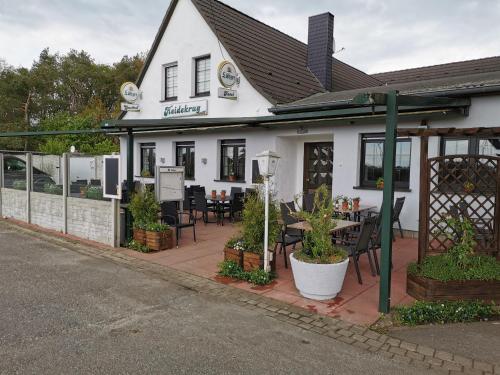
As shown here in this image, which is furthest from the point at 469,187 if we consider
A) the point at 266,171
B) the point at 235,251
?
the point at 235,251

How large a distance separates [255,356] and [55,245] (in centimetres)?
611

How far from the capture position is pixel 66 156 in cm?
872

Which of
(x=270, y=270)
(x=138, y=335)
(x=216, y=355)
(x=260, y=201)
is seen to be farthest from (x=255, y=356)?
(x=260, y=201)

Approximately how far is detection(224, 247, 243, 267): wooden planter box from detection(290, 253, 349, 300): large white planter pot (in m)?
1.19

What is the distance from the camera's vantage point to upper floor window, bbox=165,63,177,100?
1384cm

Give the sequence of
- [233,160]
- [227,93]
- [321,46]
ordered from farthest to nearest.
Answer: [321,46]
[233,160]
[227,93]

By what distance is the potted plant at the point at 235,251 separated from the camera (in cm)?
586

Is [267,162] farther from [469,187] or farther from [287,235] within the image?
A: [469,187]

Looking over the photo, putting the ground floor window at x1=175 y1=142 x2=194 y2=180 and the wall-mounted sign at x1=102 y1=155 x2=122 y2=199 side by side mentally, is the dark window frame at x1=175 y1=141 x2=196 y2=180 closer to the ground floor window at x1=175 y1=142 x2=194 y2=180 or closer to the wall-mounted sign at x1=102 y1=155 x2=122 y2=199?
the ground floor window at x1=175 y1=142 x2=194 y2=180

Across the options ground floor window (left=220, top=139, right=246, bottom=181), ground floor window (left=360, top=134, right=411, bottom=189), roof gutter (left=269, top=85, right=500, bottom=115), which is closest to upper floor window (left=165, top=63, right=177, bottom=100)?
ground floor window (left=220, top=139, right=246, bottom=181)

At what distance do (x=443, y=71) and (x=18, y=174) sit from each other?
17.1 meters

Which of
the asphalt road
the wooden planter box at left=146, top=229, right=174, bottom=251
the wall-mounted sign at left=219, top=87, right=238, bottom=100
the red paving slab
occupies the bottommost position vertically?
the asphalt road

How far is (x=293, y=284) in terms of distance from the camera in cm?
546

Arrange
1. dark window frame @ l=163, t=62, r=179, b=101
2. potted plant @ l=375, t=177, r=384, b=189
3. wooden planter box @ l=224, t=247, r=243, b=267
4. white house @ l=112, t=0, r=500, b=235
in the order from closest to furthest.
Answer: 1. wooden planter box @ l=224, t=247, r=243, b=267
2. white house @ l=112, t=0, r=500, b=235
3. potted plant @ l=375, t=177, r=384, b=189
4. dark window frame @ l=163, t=62, r=179, b=101
